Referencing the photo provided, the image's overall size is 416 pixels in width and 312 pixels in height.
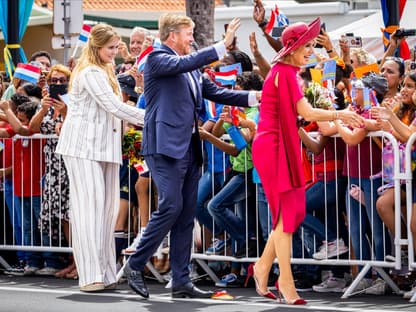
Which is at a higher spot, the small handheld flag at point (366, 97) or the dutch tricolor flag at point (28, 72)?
the dutch tricolor flag at point (28, 72)

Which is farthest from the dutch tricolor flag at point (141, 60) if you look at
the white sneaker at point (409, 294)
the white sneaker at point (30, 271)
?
the white sneaker at point (409, 294)

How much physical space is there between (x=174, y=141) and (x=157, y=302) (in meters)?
1.36

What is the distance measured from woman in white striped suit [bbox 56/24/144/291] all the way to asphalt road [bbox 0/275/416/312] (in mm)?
356

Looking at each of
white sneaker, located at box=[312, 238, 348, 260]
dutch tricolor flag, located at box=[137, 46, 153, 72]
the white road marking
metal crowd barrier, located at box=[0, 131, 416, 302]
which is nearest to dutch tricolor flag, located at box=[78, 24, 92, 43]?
metal crowd barrier, located at box=[0, 131, 416, 302]

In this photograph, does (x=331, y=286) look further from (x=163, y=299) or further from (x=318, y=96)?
(x=318, y=96)

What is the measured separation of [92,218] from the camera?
10773 millimetres

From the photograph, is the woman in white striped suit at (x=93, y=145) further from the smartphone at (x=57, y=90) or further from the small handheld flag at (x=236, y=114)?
the small handheld flag at (x=236, y=114)

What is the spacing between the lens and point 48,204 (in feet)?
40.3

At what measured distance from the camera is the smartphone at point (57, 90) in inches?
452

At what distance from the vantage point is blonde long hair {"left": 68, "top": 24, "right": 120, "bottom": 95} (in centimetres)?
1070

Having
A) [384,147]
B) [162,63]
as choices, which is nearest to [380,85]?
[384,147]

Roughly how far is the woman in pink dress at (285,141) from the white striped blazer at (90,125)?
165 cm

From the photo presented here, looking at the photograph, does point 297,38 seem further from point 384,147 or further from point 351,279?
point 351,279

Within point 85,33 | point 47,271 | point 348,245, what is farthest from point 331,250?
point 85,33
